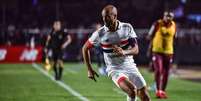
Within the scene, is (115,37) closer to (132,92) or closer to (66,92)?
(132,92)

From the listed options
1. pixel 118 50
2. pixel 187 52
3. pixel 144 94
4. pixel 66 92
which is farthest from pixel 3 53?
pixel 118 50

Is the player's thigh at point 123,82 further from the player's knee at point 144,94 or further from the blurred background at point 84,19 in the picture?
the blurred background at point 84,19

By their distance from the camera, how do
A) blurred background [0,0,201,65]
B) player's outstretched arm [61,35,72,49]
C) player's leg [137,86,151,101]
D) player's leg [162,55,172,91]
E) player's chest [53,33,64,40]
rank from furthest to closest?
blurred background [0,0,201,65] < player's chest [53,33,64,40] < player's outstretched arm [61,35,72,49] < player's leg [162,55,172,91] < player's leg [137,86,151,101]

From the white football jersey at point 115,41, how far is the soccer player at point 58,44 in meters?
12.4

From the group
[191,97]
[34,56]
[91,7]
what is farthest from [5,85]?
[91,7]

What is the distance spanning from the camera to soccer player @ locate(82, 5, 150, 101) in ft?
36.2

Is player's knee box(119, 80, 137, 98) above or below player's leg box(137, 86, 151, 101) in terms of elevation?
above

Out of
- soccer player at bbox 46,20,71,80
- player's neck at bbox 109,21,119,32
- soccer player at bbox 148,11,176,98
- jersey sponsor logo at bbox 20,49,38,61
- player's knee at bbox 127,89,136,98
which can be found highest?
player's neck at bbox 109,21,119,32

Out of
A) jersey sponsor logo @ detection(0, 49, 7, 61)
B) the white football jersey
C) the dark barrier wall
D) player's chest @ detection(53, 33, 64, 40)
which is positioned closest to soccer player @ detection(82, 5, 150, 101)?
the white football jersey

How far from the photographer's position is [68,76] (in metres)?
26.9

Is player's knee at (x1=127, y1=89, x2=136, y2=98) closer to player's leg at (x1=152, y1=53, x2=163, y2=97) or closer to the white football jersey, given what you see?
the white football jersey

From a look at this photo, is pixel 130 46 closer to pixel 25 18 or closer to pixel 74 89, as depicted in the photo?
pixel 74 89

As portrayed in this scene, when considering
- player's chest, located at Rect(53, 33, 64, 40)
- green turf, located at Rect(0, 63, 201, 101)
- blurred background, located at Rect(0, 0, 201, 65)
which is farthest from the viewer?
blurred background, located at Rect(0, 0, 201, 65)

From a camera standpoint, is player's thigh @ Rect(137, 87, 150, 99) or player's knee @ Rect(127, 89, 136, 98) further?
player's thigh @ Rect(137, 87, 150, 99)
